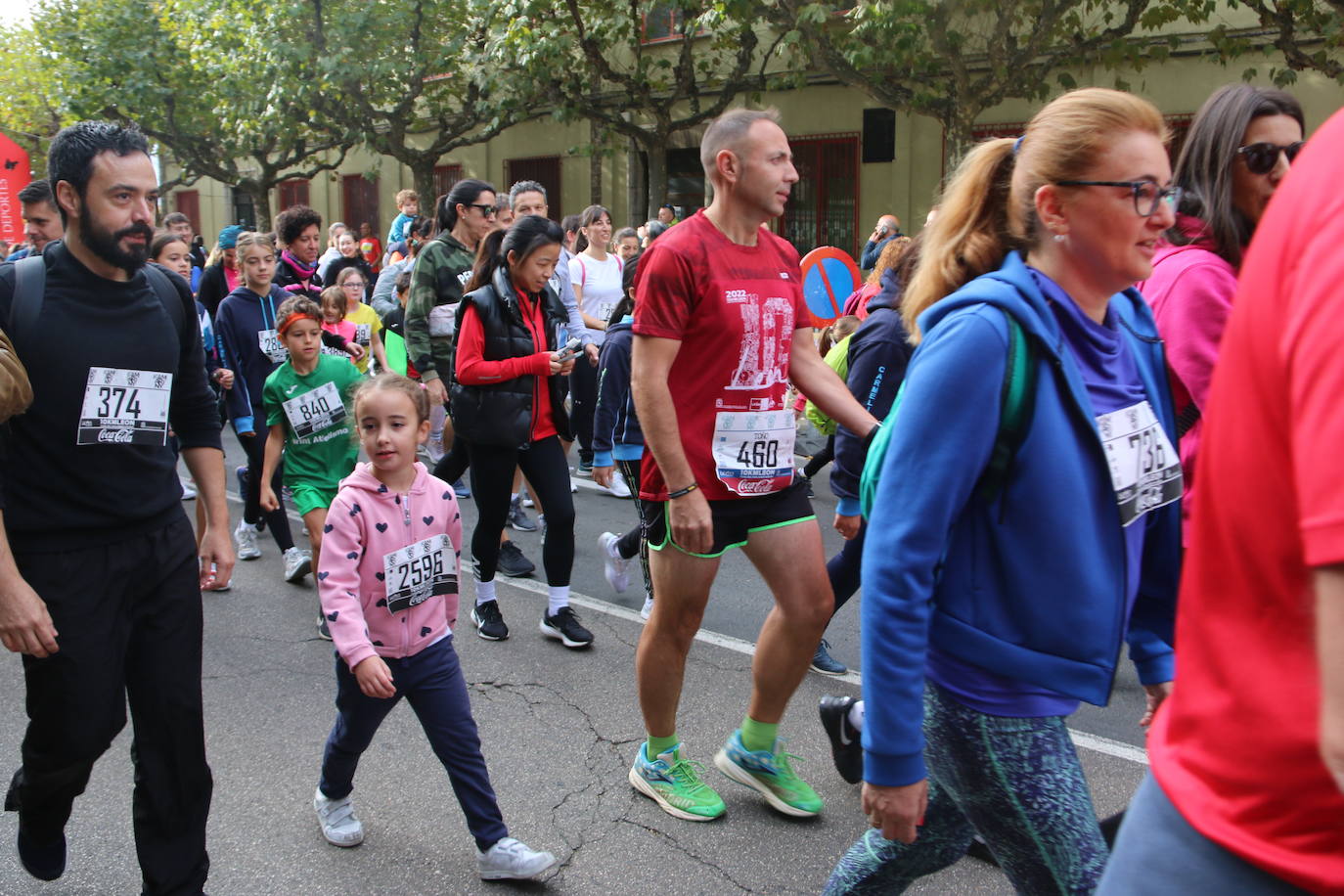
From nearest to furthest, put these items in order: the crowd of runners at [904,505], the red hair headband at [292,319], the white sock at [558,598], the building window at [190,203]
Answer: the crowd of runners at [904,505]
the white sock at [558,598]
the red hair headband at [292,319]
the building window at [190,203]

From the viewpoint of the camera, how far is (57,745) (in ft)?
9.23

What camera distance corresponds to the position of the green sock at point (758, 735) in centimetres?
354

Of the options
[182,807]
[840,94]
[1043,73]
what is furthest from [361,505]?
[840,94]

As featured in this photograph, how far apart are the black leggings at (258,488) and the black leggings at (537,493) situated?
1527mm

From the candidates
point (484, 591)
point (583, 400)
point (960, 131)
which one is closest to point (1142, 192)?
point (484, 591)

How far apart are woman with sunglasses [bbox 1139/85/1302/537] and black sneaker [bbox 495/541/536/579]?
13.4 ft

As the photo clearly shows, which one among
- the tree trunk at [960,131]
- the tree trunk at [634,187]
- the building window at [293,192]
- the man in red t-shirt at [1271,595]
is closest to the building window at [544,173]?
the tree trunk at [634,187]

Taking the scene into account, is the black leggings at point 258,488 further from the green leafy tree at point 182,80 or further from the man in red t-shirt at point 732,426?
the green leafy tree at point 182,80

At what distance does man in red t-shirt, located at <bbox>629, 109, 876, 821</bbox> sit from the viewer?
327 cm

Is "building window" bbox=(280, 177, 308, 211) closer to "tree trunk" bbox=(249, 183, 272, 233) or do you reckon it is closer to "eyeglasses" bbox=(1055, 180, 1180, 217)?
"tree trunk" bbox=(249, 183, 272, 233)

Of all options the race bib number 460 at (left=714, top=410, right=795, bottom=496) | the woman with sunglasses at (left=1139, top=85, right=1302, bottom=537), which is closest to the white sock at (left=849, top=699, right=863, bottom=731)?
the race bib number 460 at (left=714, top=410, right=795, bottom=496)

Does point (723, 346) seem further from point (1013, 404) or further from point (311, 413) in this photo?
point (311, 413)

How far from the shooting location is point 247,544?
22.4 ft

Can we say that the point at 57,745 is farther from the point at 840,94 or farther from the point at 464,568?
the point at 840,94
